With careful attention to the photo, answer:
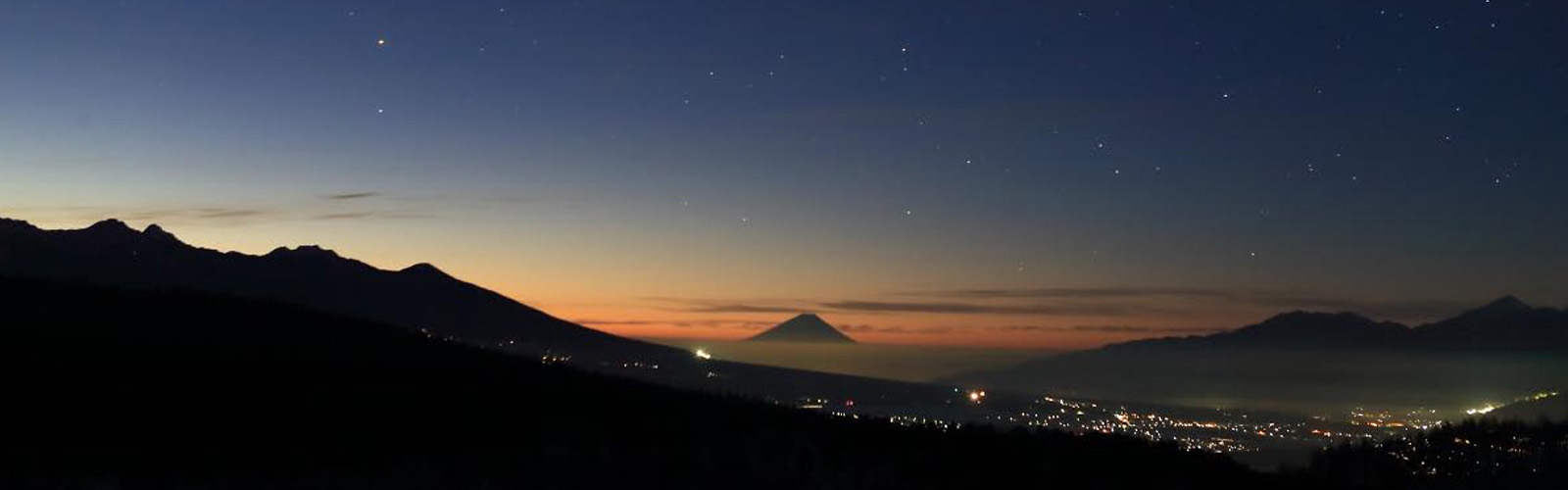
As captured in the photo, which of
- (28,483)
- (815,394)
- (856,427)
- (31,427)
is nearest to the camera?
(28,483)

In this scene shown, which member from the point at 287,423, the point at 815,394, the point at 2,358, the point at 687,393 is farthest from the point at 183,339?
the point at 815,394

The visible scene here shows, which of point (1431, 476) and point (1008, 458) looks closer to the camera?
point (1008, 458)

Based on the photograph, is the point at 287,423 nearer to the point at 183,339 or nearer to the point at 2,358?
the point at 2,358

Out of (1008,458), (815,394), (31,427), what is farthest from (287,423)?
(815,394)

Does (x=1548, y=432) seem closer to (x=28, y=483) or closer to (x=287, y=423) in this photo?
(x=287, y=423)

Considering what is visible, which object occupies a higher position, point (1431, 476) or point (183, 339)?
point (183, 339)

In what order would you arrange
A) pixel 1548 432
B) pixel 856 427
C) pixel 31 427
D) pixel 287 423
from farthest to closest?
pixel 1548 432
pixel 856 427
pixel 287 423
pixel 31 427
